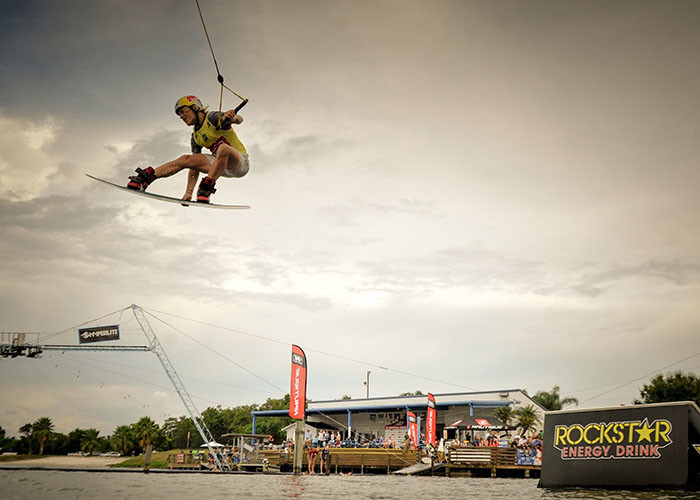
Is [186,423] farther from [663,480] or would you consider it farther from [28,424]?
[663,480]

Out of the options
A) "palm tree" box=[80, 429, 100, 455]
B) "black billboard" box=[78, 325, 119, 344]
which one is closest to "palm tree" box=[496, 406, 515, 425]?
"black billboard" box=[78, 325, 119, 344]

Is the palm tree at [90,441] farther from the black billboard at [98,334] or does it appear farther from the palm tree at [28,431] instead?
the black billboard at [98,334]

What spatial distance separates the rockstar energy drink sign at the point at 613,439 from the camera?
11.0m

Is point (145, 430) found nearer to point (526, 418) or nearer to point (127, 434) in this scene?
point (127, 434)

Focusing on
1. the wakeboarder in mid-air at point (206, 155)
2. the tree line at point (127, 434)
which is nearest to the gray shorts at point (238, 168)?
the wakeboarder in mid-air at point (206, 155)

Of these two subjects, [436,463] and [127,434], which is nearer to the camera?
[436,463]

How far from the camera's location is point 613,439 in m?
11.6

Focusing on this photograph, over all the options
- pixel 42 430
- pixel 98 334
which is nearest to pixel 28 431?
pixel 42 430

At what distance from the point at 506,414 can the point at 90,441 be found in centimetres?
8869

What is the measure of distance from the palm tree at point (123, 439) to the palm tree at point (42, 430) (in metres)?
10.8

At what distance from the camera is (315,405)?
200ft

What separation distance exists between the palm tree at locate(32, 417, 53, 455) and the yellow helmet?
343 feet

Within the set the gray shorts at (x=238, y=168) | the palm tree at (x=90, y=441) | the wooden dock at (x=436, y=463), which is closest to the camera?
the gray shorts at (x=238, y=168)

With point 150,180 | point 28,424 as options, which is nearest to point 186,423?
point 28,424
